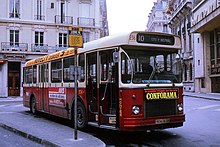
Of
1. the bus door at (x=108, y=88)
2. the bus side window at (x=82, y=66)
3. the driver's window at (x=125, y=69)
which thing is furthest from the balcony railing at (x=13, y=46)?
the driver's window at (x=125, y=69)

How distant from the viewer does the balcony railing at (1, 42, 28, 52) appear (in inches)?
1463

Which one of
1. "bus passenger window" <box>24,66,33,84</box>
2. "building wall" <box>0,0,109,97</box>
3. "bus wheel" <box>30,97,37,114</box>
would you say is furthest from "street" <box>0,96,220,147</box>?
"building wall" <box>0,0,109,97</box>

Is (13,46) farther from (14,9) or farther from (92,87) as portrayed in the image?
(92,87)

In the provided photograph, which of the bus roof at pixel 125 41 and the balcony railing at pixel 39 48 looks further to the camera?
the balcony railing at pixel 39 48

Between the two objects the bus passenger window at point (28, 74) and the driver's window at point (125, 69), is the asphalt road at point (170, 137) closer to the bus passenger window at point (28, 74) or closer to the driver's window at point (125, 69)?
the driver's window at point (125, 69)

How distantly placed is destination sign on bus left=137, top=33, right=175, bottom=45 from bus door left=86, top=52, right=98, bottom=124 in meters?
1.84

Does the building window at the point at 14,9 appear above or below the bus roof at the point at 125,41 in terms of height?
above

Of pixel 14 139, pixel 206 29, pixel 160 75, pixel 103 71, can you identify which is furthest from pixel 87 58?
pixel 206 29

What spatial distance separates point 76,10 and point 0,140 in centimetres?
3209

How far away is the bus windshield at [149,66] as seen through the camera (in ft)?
30.3

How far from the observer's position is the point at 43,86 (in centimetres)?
1536

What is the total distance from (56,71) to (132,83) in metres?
5.38

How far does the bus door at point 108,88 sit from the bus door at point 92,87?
360 millimetres

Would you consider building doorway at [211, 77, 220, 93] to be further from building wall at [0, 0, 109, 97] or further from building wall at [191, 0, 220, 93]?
building wall at [0, 0, 109, 97]
